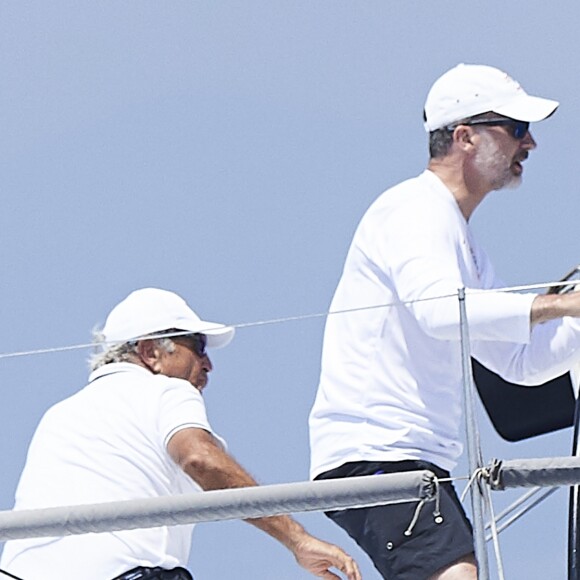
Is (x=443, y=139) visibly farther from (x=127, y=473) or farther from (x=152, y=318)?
(x=127, y=473)

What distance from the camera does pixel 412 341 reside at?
281 cm

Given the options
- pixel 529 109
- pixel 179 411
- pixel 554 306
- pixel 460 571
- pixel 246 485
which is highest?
pixel 529 109

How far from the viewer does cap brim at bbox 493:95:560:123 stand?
2988 millimetres

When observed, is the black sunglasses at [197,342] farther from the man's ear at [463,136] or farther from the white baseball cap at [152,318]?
the man's ear at [463,136]

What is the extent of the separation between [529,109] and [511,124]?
0.04 m

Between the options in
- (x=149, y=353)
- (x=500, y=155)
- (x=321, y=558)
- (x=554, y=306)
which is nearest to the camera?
(x=554, y=306)

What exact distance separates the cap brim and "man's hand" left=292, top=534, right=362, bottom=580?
73 centimetres

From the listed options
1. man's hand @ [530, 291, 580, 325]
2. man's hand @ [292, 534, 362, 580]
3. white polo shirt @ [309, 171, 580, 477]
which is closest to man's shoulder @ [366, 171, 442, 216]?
white polo shirt @ [309, 171, 580, 477]

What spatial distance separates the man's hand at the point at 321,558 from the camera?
279cm

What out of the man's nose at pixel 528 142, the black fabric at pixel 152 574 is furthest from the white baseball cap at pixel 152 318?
the man's nose at pixel 528 142

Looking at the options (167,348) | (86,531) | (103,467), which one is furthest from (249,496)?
(167,348)

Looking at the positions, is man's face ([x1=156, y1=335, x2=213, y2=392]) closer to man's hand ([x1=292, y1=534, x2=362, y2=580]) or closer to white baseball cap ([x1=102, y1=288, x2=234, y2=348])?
white baseball cap ([x1=102, y1=288, x2=234, y2=348])

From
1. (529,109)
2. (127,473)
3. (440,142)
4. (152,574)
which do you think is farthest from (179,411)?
(529,109)

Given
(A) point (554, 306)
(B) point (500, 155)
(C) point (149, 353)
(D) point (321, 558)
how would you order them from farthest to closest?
(C) point (149, 353)
(B) point (500, 155)
(D) point (321, 558)
(A) point (554, 306)
